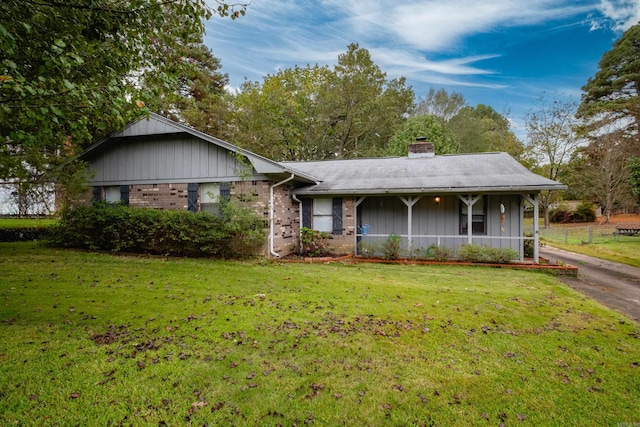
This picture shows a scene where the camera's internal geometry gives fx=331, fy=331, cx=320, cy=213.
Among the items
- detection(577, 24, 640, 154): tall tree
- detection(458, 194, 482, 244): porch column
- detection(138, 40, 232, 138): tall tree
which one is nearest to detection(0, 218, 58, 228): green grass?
detection(138, 40, 232, 138): tall tree

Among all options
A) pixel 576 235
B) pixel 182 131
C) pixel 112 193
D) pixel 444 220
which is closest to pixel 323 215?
pixel 444 220

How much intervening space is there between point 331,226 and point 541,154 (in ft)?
77.0

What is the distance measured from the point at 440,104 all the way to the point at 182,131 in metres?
31.8

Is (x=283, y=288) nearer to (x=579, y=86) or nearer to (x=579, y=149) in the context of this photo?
(x=579, y=149)

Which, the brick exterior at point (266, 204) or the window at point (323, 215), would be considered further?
the window at point (323, 215)

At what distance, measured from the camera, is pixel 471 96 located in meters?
36.7

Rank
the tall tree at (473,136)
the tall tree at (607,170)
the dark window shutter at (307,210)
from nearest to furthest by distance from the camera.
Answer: the dark window shutter at (307,210), the tall tree at (607,170), the tall tree at (473,136)

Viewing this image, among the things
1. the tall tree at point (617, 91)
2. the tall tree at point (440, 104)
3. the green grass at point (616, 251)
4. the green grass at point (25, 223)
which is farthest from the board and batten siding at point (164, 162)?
the tall tree at point (617, 91)

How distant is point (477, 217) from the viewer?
38.2 ft

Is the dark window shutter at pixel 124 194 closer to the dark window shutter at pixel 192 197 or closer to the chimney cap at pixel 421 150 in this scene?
the dark window shutter at pixel 192 197

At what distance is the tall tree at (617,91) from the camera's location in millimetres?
27766

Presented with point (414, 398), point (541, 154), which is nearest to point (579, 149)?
point (541, 154)

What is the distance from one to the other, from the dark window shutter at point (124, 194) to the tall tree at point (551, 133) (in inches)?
1119

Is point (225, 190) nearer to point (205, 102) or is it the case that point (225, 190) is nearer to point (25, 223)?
point (25, 223)
